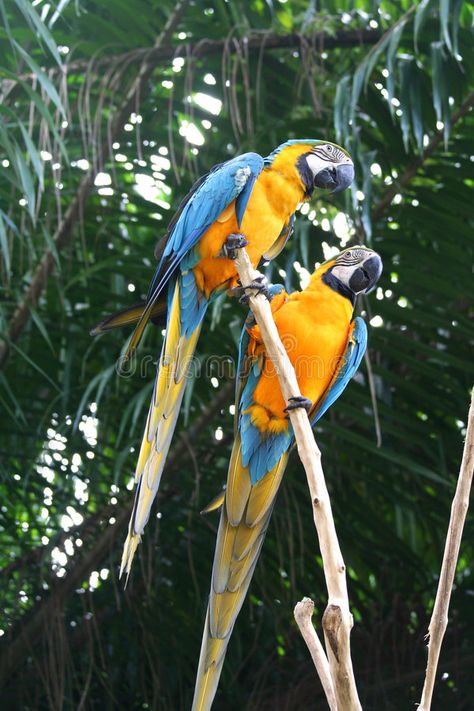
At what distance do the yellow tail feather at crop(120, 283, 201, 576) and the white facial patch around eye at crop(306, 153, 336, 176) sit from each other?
0.42 meters

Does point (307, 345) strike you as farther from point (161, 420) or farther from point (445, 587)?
point (445, 587)

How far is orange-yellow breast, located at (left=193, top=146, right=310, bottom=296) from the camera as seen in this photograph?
1779mm

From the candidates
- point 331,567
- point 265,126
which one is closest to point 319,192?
point 265,126

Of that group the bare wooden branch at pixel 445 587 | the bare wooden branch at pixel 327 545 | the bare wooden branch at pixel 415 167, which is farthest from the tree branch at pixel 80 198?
the bare wooden branch at pixel 445 587

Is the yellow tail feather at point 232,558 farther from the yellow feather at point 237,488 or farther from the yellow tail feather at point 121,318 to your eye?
the yellow tail feather at point 121,318

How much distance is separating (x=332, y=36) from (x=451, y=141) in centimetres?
43

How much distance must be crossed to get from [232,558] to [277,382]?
0.42 metres

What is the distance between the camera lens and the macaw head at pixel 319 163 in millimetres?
1867

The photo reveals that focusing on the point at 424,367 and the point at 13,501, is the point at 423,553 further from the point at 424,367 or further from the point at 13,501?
the point at 13,501

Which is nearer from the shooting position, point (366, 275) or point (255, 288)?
point (255, 288)

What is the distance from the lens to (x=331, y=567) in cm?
110

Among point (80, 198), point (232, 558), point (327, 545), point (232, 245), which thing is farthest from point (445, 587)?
point (80, 198)

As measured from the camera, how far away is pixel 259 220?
1.83m

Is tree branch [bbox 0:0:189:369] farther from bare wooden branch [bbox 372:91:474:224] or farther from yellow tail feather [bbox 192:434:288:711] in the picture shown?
yellow tail feather [bbox 192:434:288:711]
